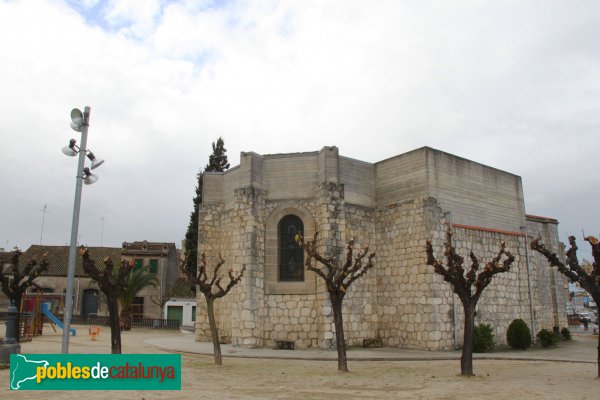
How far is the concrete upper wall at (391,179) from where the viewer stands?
64.4 ft

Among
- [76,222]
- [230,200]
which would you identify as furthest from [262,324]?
[76,222]

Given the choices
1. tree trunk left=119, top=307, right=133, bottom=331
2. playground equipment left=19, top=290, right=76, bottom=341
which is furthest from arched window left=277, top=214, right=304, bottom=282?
tree trunk left=119, top=307, right=133, bottom=331

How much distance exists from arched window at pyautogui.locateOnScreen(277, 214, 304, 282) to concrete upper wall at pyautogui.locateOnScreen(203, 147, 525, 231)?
3.42ft

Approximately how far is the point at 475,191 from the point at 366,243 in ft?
16.6

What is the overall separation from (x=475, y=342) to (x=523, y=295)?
459 cm

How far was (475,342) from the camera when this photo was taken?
18.0 metres

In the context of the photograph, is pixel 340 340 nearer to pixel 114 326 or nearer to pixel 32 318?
pixel 114 326

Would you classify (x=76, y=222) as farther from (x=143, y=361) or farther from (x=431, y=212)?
(x=431, y=212)

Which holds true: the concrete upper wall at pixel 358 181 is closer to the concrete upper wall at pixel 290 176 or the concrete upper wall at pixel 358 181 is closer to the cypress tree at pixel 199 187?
the concrete upper wall at pixel 290 176

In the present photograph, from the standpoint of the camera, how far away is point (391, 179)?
20.6 m

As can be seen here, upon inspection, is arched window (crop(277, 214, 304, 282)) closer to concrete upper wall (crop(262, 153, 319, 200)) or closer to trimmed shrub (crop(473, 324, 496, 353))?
concrete upper wall (crop(262, 153, 319, 200))

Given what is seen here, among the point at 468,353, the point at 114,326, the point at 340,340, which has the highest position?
the point at 114,326

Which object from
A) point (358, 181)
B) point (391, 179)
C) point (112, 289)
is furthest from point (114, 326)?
point (391, 179)

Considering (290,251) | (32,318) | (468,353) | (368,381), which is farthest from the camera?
(32,318)
